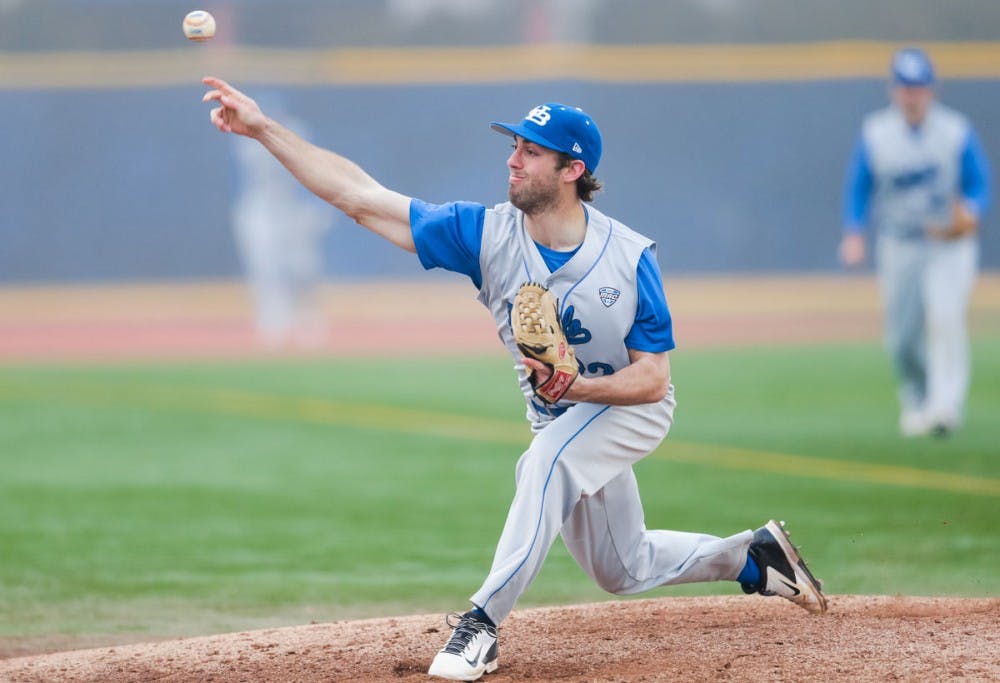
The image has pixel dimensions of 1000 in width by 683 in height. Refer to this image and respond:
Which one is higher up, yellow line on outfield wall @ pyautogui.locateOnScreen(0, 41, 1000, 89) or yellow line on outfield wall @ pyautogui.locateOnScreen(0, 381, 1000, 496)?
yellow line on outfield wall @ pyautogui.locateOnScreen(0, 41, 1000, 89)

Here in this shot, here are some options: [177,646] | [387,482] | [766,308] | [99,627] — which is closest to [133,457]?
[387,482]

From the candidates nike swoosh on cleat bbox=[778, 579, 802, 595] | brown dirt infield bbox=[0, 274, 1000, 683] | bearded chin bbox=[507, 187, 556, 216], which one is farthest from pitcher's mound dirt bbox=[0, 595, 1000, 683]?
bearded chin bbox=[507, 187, 556, 216]

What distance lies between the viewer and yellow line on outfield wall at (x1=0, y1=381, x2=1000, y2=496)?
9305 mm

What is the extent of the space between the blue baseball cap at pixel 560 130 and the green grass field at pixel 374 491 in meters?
2.35

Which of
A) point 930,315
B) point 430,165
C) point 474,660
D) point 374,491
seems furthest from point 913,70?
point 430,165

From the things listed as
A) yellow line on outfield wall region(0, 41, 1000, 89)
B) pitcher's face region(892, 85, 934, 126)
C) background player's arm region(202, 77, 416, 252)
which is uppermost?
yellow line on outfield wall region(0, 41, 1000, 89)

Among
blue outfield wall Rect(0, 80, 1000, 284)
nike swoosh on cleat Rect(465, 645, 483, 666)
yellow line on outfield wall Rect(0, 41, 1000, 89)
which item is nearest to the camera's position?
nike swoosh on cleat Rect(465, 645, 483, 666)

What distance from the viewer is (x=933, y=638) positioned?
4.90 metres

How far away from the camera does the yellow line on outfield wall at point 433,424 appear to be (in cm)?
930

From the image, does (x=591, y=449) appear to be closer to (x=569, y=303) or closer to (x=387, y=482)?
(x=569, y=303)

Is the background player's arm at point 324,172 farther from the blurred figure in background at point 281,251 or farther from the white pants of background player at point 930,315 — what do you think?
the blurred figure in background at point 281,251

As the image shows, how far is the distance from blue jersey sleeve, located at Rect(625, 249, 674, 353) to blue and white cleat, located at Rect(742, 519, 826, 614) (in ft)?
3.31

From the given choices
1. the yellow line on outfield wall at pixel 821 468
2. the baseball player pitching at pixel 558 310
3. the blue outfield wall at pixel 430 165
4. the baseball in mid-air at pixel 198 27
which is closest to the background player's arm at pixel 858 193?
the yellow line on outfield wall at pixel 821 468

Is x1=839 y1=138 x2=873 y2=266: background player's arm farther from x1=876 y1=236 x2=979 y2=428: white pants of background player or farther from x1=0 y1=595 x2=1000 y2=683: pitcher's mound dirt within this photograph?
x1=0 y1=595 x2=1000 y2=683: pitcher's mound dirt
